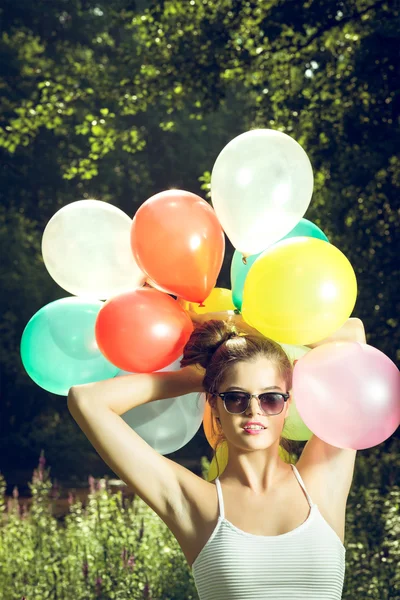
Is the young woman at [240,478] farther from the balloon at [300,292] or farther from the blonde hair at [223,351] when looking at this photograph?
the balloon at [300,292]

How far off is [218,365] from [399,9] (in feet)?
15.8

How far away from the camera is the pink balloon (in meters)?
2.16

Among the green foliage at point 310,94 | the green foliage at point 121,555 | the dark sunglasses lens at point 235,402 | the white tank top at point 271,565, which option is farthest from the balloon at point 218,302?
the green foliage at point 310,94

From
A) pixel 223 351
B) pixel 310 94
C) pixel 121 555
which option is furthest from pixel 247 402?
pixel 310 94

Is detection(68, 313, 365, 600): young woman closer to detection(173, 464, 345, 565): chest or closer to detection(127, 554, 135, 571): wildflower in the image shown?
detection(173, 464, 345, 565): chest

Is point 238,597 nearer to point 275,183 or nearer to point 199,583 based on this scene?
point 199,583

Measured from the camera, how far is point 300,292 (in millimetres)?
2221

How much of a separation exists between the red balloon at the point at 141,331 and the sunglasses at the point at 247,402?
20cm

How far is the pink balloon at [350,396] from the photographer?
2162 mm

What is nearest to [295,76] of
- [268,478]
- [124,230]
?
[124,230]

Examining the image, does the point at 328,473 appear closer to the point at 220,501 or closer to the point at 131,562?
the point at 220,501

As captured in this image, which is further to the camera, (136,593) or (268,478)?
(136,593)

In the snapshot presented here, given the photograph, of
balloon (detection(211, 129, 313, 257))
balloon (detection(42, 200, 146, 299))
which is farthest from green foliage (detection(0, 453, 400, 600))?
balloon (detection(211, 129, 313, 257))

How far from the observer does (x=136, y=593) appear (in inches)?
190
